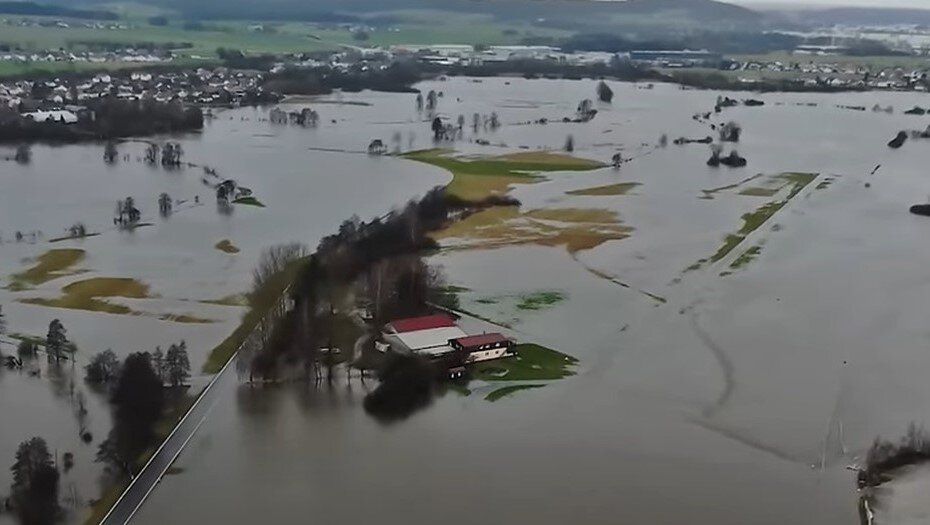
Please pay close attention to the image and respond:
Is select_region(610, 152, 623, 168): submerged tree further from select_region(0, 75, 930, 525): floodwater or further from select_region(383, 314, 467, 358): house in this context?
select_region(383, 314, 467, 358): house

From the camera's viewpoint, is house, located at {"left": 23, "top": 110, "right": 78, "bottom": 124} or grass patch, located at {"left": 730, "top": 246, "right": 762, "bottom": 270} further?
house, located at {"left": 23, "top": 110, "right": 78, "bottom": 124}

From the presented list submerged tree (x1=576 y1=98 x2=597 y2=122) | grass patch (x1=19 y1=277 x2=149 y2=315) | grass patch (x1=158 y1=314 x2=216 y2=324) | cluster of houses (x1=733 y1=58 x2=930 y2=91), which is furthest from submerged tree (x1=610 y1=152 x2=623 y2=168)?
cluster of houses (x1=733 y1=58 x2=930 y2=91)

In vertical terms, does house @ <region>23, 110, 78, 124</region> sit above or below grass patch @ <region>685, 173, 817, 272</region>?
above

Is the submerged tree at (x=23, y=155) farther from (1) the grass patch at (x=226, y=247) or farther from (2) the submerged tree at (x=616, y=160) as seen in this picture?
(2) the submerged tree at (x=616, y=160)

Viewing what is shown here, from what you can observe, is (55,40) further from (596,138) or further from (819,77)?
(819,77)

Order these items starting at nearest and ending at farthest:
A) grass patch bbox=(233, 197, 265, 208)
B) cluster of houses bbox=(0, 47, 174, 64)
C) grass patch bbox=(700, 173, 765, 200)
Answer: grass patch bbox=(233, 197, 265, 208) < grass patch bbox=(700, 173, 765, 200) < cluster of houses bbox=(0, 47, 174, 64)

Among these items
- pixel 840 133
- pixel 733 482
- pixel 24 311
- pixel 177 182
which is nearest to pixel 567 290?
pixel 733 482
